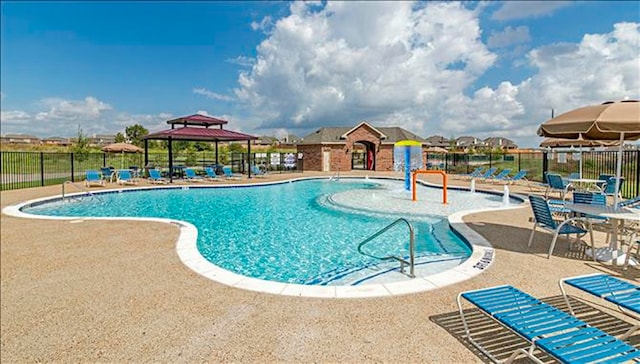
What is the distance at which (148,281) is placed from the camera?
4.79 meters

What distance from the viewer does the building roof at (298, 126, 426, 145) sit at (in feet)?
102

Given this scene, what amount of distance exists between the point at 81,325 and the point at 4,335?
2.25 ft

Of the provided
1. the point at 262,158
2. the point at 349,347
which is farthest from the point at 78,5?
the point at 262,158

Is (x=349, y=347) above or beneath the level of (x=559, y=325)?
beneath

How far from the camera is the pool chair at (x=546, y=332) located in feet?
8.10

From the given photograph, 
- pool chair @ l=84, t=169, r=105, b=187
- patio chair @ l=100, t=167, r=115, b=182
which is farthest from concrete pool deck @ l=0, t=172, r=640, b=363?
patio chair @ l=100, t=167, r=115, b=182

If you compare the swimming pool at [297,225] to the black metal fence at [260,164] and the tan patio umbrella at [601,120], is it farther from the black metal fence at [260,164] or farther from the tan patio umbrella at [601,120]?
the black metal fence at [260,164]

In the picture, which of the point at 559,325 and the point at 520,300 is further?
the point at 520,300

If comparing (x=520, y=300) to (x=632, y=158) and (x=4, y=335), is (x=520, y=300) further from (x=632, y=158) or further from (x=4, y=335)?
(x=632, y=158)

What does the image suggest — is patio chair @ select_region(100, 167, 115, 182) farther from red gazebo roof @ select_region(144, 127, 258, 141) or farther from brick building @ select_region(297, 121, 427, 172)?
brick building @ select_region(297, 121, 427, 172)

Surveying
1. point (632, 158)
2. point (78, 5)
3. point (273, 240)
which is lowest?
point (273, 240)

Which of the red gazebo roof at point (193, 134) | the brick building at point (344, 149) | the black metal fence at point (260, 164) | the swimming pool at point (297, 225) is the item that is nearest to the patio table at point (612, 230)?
the swimming pool at point (297, 225)

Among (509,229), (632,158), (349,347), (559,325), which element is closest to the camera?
(559,325)

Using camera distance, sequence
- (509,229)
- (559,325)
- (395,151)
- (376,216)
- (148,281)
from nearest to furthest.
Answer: (559,325)
(148,281)
(509,229)
(376,216)
(395,151)
